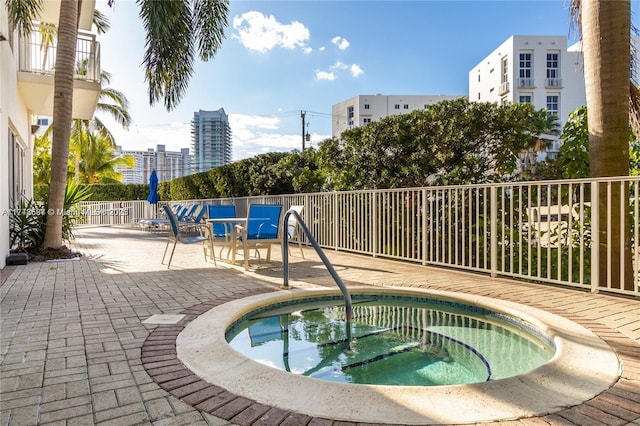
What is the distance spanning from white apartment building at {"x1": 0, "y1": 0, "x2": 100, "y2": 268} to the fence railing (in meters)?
5.36

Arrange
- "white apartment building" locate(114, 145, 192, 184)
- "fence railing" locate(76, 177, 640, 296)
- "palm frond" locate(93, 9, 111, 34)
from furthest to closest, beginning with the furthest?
"white apartment building" locate(114, 145, 192, 184) < "palm frond" locate(93, 9, 111, 34) < "fence railing" locate(76, 177, 640, 296)

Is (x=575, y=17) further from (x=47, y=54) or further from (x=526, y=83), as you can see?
(x=526, y=83)

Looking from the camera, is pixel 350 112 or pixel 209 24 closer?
pixel 209 24

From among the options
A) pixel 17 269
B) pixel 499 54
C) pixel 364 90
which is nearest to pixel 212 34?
pixel 17 269

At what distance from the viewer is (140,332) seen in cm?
297

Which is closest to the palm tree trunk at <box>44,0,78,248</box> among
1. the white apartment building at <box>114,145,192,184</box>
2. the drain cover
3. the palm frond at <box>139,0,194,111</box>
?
the palm frond at <box>139,0,194,111</box>

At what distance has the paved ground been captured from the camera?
178 cm

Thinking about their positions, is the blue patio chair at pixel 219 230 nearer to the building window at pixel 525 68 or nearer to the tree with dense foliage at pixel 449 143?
the tree with dense foliage at pixel 449 143

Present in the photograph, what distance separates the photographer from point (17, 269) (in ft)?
20.3

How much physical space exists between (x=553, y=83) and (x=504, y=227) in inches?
1250

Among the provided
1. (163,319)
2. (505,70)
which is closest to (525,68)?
(505,70)

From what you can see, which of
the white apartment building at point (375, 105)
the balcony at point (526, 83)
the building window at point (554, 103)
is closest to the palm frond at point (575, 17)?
the balcony at point (526, 83)

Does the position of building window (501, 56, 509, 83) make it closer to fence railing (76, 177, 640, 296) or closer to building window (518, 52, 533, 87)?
building window (518, 52, 533, 87)

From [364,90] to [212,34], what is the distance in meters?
54.9
